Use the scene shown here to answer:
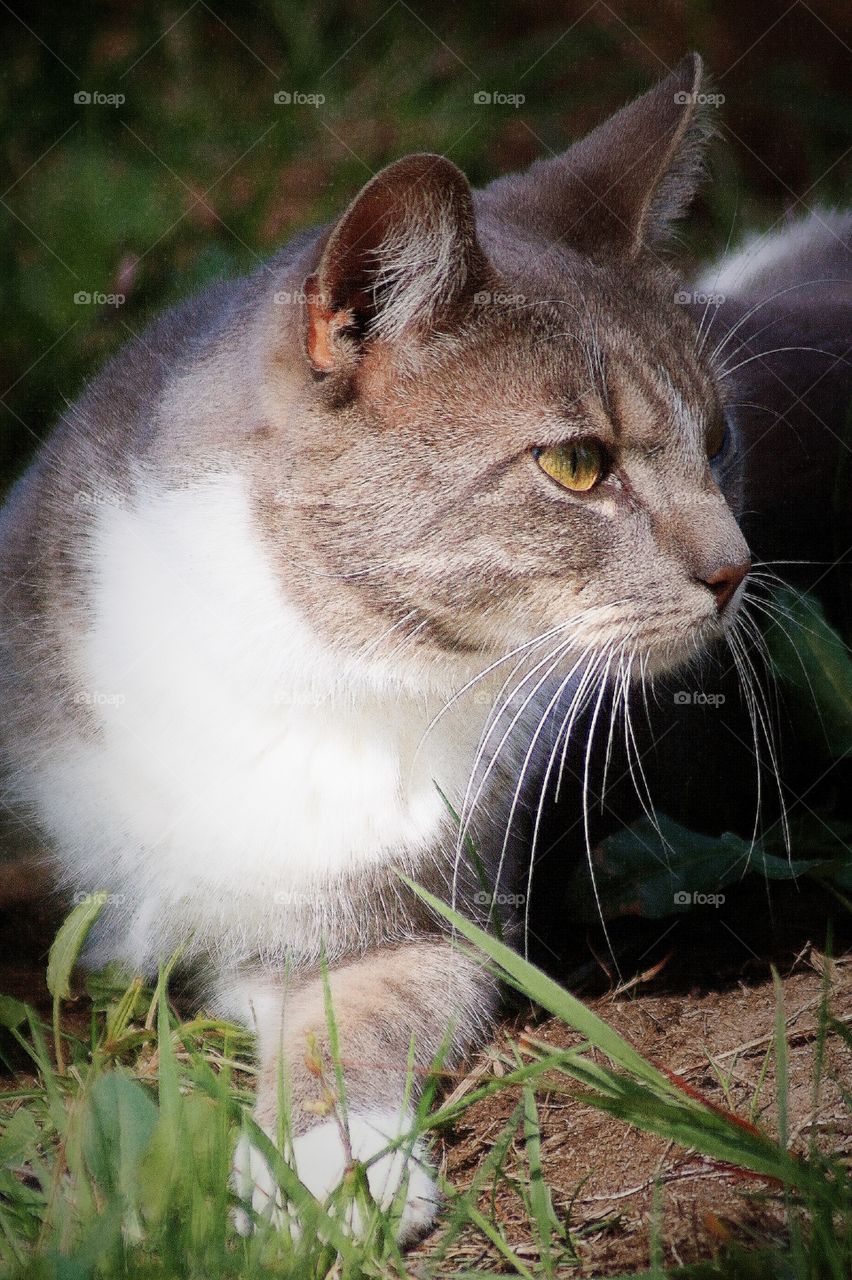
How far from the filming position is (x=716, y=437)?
1870mm

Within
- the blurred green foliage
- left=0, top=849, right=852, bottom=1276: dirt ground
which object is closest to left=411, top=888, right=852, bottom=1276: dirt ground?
left=0, top=849, right=852, bottom=1276: dirt ground

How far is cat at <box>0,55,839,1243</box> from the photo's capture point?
159cm

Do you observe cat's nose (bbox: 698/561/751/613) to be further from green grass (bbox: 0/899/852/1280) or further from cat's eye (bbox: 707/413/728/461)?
green grass (bbox: 0/899/852/1280)

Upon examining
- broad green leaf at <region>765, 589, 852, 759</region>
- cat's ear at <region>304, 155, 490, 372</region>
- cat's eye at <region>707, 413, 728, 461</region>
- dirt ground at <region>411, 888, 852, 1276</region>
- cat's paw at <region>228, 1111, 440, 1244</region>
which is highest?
cat's ear at <region>304, 155, 490, 372</region>

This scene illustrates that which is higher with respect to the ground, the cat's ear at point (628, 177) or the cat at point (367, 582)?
the cat's ear at point (628, 177)

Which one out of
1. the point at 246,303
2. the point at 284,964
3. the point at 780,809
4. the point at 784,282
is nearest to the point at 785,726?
the point at 780,809

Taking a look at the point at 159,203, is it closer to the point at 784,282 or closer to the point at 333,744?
→ the point at 333,744

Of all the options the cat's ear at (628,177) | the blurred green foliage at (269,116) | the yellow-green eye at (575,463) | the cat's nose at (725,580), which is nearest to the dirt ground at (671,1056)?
the cat's nose at (725,580)

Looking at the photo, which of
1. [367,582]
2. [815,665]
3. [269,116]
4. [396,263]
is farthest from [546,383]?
[815,665]

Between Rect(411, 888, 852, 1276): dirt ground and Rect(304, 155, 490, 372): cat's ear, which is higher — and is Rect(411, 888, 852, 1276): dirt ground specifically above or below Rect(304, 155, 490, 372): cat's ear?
below

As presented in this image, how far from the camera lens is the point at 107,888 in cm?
188

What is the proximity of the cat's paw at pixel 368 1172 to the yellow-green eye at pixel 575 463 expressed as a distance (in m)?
0.86

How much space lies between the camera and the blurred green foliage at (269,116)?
1.84m

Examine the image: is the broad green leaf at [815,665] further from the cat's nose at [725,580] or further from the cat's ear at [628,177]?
the cat's ear at [628,177]
